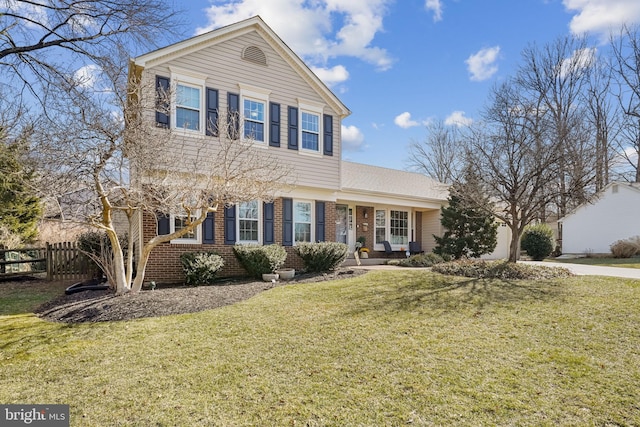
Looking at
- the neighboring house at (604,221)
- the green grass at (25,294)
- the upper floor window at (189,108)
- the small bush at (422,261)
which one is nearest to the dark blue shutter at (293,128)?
the upper floor window at (189,108)

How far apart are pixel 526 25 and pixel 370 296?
36.1ft

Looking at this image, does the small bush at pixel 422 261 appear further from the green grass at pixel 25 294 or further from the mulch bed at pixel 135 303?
the green grass at pixel 25 294

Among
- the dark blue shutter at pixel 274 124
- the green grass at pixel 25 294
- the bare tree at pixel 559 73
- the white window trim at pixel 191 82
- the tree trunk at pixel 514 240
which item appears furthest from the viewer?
the bare tree at pixel 559 73

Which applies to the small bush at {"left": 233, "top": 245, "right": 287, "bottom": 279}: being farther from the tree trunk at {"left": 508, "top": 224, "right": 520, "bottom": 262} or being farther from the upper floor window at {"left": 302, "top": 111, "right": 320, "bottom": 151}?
the tree trunk at {"left": 508, "top": 224, "right": 520, "bottom": 262}

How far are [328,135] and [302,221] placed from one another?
3.41m

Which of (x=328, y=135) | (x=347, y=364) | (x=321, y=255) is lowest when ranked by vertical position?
(x=347, y=364)

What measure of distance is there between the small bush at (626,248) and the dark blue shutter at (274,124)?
18404 millimetres

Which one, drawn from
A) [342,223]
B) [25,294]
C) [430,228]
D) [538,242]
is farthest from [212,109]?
[538,242]

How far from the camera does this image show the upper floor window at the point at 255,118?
1229 cm

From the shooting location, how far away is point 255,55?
41.7ft

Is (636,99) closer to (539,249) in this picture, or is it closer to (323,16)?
(539,249)

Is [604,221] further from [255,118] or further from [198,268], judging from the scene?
[198,268]

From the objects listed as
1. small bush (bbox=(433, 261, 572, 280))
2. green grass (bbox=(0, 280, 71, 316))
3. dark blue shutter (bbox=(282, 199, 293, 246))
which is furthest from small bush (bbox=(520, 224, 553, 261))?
green grass (bbox=(0, 280, 71, 316))

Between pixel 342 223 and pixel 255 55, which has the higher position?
pixel 255 55
